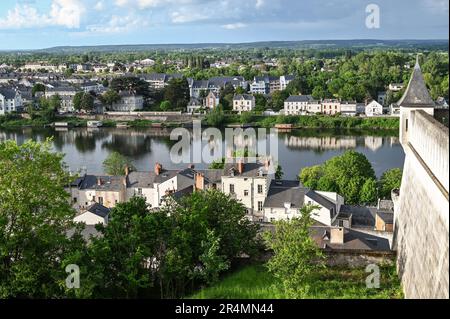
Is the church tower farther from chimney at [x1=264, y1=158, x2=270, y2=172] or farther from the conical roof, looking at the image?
chimney at [x1=264, y1=158, x2=270, y2=172]

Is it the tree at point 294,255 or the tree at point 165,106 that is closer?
the tree at point 294,255

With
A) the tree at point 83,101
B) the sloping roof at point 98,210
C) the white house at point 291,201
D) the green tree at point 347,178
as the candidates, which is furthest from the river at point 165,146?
the sloping roof at point 98,210

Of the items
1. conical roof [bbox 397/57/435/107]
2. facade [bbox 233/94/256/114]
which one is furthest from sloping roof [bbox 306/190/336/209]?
Answer: facade [bbox 233/94/256/114]

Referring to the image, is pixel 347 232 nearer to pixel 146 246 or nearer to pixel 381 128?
pixel 146 246

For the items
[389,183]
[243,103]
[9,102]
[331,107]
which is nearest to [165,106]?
[243,103]

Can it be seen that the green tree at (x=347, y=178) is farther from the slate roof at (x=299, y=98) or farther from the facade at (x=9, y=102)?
the facade at (x=9, y=102)

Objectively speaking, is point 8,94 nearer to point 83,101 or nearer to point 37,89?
point 37,89
